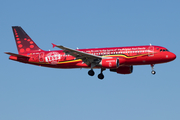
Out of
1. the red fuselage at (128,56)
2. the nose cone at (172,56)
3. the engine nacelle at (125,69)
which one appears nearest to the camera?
the red fuselage at (128,56)

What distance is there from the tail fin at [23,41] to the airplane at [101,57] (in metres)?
1.36

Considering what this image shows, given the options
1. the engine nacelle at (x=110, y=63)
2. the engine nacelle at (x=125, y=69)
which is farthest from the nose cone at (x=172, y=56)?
the engine nacelle at (x=110, y=63)

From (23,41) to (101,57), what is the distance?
50.4 feet

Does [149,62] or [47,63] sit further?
[47,63]

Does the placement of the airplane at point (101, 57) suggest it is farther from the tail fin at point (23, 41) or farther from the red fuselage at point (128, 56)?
the tail fin at point (23, 41)

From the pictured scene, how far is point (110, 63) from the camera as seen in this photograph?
169ft

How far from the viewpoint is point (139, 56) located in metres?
51.9

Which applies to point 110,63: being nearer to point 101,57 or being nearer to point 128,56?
point 101,57

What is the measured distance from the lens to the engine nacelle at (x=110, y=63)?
5137 centimetres

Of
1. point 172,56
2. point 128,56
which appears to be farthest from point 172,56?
point 128,56

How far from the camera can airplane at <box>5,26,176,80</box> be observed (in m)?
51.9

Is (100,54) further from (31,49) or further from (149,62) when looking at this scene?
(31,49)

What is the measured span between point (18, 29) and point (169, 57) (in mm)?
26651

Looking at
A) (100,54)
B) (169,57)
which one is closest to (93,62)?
(100,54)
